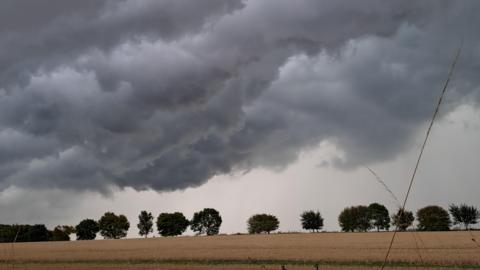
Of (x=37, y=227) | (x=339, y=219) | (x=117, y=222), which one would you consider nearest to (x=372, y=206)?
(x=339, y=219)

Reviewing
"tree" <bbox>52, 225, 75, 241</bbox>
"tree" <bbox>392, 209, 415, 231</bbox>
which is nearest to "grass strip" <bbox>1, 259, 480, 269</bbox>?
"tree" <bbox>392, 209, 415, 231</bbox>

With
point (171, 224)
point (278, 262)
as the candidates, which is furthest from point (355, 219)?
point (278, 262)

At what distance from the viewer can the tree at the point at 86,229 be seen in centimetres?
18450

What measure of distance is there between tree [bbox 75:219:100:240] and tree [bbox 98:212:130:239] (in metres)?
4.27

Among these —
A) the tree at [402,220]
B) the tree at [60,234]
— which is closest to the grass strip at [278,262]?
the tree at [402,220]

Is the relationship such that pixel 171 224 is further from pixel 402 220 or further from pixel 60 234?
pixel 402 220

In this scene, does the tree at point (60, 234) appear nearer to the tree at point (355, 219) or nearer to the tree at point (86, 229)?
the tree at point (86, 229)

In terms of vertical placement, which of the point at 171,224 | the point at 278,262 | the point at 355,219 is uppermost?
the point at 171,224

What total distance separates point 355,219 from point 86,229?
103m

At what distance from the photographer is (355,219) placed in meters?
186

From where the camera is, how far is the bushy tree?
636 ft

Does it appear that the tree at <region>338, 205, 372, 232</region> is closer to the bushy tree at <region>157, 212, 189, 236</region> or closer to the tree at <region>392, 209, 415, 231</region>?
the bushy tree at <region>157, 212, 189, 236</region>

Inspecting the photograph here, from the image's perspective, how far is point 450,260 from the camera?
37438 mm

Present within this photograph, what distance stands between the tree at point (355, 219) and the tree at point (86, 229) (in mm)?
95358
